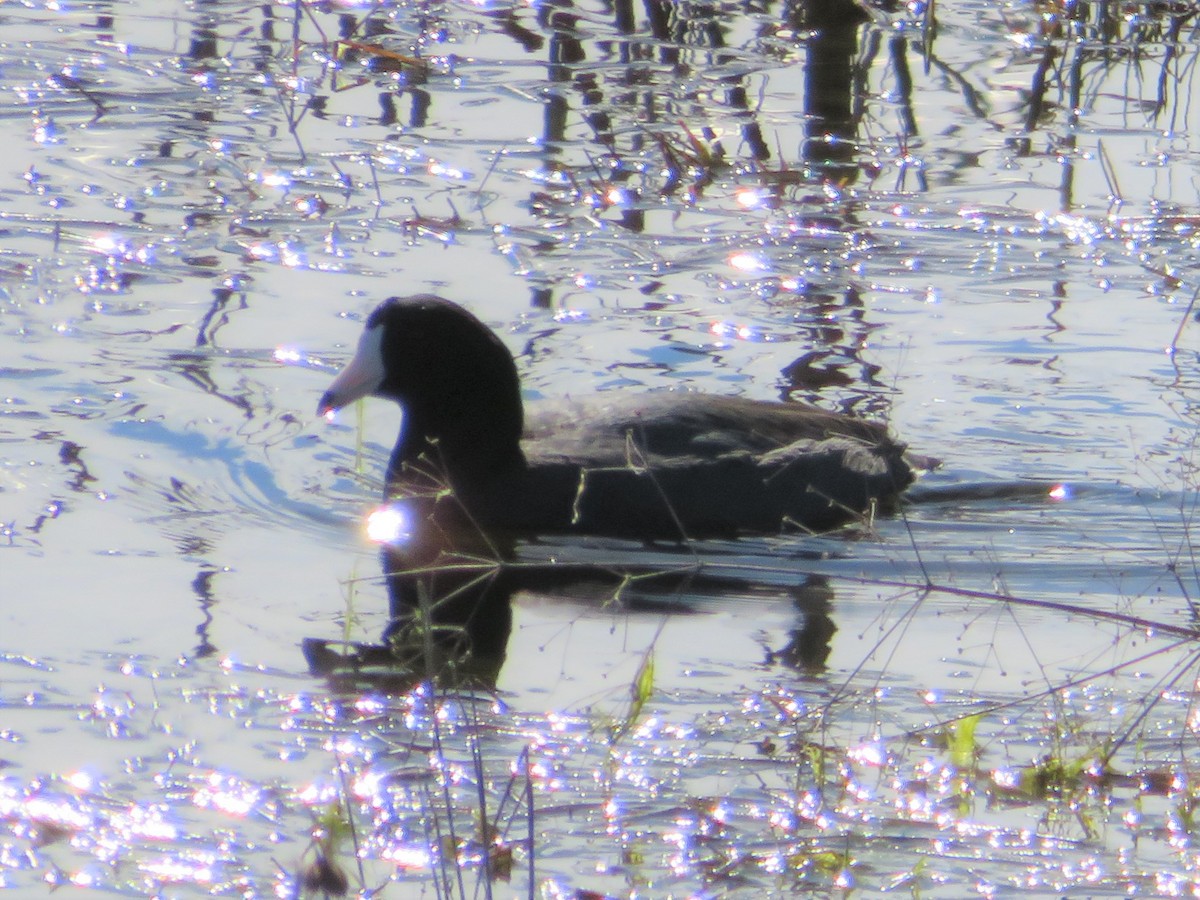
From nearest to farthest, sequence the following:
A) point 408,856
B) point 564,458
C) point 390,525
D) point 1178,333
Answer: point 408,856, point 390,525, point 564,458, point 1178,333

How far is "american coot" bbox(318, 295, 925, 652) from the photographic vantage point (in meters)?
6.77

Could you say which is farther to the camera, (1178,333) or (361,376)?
(1178,333)

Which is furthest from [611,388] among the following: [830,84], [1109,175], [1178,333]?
[830,84]

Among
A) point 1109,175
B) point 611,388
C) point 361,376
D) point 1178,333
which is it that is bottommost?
point 611,388

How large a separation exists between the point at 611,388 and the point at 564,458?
3.12 ft

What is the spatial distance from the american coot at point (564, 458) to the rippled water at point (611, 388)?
0.16 metres

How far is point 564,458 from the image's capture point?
6.89m

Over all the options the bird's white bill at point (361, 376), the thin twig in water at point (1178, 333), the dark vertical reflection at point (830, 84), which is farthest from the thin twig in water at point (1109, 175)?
the bird's white bill at point (361, 376)

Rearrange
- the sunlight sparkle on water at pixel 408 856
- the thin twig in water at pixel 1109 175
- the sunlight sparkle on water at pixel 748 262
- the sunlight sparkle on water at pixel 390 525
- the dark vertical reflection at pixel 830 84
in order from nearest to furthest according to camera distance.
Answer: the sunlight sparkle on water at pixel 408 856
the sunlight sparkle on water at pixel 390 525
the sunlight sparkle on water at pixel 748 262
the thin twig in water at pixel 1109 175
the dark vertical reflection at pixel 830 84

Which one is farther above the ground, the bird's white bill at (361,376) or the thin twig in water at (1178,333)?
the bird's white bill at (361,376)

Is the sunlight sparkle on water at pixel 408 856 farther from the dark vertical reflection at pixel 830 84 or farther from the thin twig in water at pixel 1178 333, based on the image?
the dark vertical reflection at pixel 830 84

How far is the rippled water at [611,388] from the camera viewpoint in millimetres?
4422

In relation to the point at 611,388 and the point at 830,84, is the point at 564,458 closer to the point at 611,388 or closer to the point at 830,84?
the point at 611,388

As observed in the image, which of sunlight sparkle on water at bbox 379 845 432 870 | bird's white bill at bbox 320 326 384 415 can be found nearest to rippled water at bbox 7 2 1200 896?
sunlight sparkle on water at bbox 379 845 432 870
